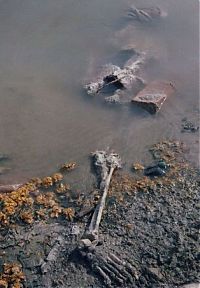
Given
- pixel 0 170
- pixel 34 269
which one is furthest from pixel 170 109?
pixel 34 269

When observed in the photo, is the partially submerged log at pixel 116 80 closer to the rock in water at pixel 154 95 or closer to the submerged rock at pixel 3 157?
the rock in water at pixel 154 95

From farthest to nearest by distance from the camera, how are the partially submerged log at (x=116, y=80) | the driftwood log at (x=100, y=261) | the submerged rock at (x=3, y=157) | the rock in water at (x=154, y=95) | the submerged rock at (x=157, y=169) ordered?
the partially submerged log at (x=116, y=80)
the rock in water at (x=154, y=95)
the submerged rock at (x=3, y=157)
the submerged rock at (x=157, y=169)
the driftwood log at (x=100, y=261)

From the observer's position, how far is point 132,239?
22.0 ft

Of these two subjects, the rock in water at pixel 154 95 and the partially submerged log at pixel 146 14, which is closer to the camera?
the rock in water at pixel 154 95

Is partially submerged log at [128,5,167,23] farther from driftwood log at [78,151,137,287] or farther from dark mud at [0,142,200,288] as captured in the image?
driftwood log at [78,151,137,287]

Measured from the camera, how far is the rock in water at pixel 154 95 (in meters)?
9.28

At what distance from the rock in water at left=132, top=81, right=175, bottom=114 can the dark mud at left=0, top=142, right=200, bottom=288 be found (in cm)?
212

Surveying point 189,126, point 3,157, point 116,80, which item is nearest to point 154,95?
point 116,80

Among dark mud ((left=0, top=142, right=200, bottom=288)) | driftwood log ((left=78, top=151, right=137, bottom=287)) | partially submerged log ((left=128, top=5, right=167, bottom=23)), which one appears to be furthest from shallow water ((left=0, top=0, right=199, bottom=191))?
driftwood log ((left=78, top=151, right=137, bottom=287))

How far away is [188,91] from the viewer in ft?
33.0

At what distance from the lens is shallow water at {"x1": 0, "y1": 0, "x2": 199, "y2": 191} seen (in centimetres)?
856

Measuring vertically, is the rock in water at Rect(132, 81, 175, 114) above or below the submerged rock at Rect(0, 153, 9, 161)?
above

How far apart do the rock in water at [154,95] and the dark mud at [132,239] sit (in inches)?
Answer: 83.6

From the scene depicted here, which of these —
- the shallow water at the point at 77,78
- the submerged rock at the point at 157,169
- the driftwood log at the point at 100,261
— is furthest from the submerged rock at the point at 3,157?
the submerged rock at the point at 157,169
